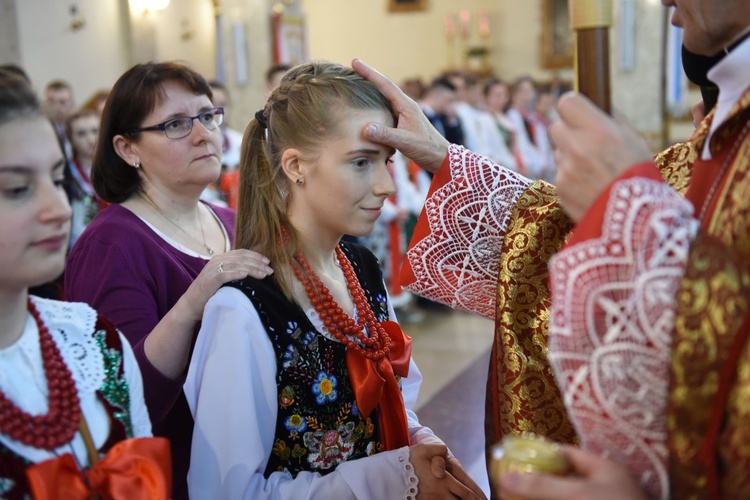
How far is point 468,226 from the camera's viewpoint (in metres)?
1.70

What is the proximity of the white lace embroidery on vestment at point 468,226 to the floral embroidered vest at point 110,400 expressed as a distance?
0.71 m

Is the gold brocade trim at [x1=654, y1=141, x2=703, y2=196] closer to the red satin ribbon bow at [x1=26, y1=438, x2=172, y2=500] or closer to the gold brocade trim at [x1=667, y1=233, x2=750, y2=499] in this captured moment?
the gold brocade trim at [x1=667, y1=233, x2=750, y2=499]

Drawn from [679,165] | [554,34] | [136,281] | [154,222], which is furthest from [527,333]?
[554,34]

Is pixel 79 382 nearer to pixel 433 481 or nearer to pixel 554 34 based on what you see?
pixel 433 481

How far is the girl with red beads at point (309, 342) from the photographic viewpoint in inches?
57.2

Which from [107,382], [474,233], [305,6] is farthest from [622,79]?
[107,382]

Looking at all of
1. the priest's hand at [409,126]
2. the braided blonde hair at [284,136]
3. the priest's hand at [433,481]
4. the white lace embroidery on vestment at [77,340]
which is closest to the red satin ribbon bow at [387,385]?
the priest's hand at [433,481]

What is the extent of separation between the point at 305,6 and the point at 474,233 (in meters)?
15.5

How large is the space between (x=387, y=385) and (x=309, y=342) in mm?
197

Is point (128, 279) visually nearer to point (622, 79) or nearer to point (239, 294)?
point (239, 294)

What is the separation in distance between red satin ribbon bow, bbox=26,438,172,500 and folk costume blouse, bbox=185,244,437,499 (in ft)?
0.84

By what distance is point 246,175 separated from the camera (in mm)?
1771

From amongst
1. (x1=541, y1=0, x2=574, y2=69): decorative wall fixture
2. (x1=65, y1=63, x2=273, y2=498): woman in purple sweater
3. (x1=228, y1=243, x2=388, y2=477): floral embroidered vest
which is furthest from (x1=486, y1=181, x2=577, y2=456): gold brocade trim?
(x1=541, y1=0, x2=574, y2=69): decorative wall fixture

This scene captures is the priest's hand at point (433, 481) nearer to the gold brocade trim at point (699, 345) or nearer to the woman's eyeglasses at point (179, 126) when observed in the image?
the gold brocade trim at point (699, 345)
